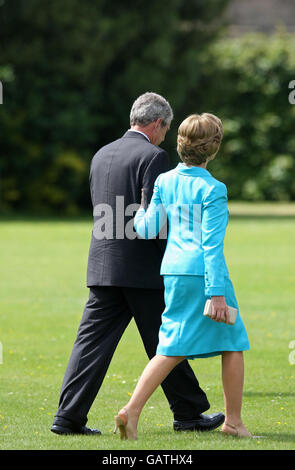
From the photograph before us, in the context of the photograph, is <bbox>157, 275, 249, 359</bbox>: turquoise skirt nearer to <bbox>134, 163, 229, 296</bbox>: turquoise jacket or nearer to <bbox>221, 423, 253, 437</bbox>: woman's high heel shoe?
<bbox>134, 163, 229, 296</bbox>: turquoise jacket

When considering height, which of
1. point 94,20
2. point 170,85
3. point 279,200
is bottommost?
point 279,200

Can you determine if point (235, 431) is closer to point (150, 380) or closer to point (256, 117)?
point (150, 380)

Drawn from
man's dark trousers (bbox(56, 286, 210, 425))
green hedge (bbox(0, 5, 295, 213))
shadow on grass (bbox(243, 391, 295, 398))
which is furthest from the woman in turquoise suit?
green hedge (bbox(0, 5, 295, 213))

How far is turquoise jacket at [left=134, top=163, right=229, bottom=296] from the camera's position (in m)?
5.11

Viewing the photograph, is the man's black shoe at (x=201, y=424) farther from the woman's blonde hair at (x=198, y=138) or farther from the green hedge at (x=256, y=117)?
the green hedge at (x=256, y=117)

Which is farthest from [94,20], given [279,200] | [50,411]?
[50,411]

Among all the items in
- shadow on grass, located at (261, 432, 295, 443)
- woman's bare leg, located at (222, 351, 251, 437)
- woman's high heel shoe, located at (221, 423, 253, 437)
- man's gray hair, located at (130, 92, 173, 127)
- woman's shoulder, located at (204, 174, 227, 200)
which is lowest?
shadow on grass, located at (261, 432, 295, 443)

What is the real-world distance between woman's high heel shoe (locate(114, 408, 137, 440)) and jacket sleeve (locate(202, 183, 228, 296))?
2.74ft

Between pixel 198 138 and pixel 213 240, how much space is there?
1.94 feet

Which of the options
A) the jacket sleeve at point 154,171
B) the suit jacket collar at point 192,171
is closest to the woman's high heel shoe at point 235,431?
the jacket sleeve at point 154,171
